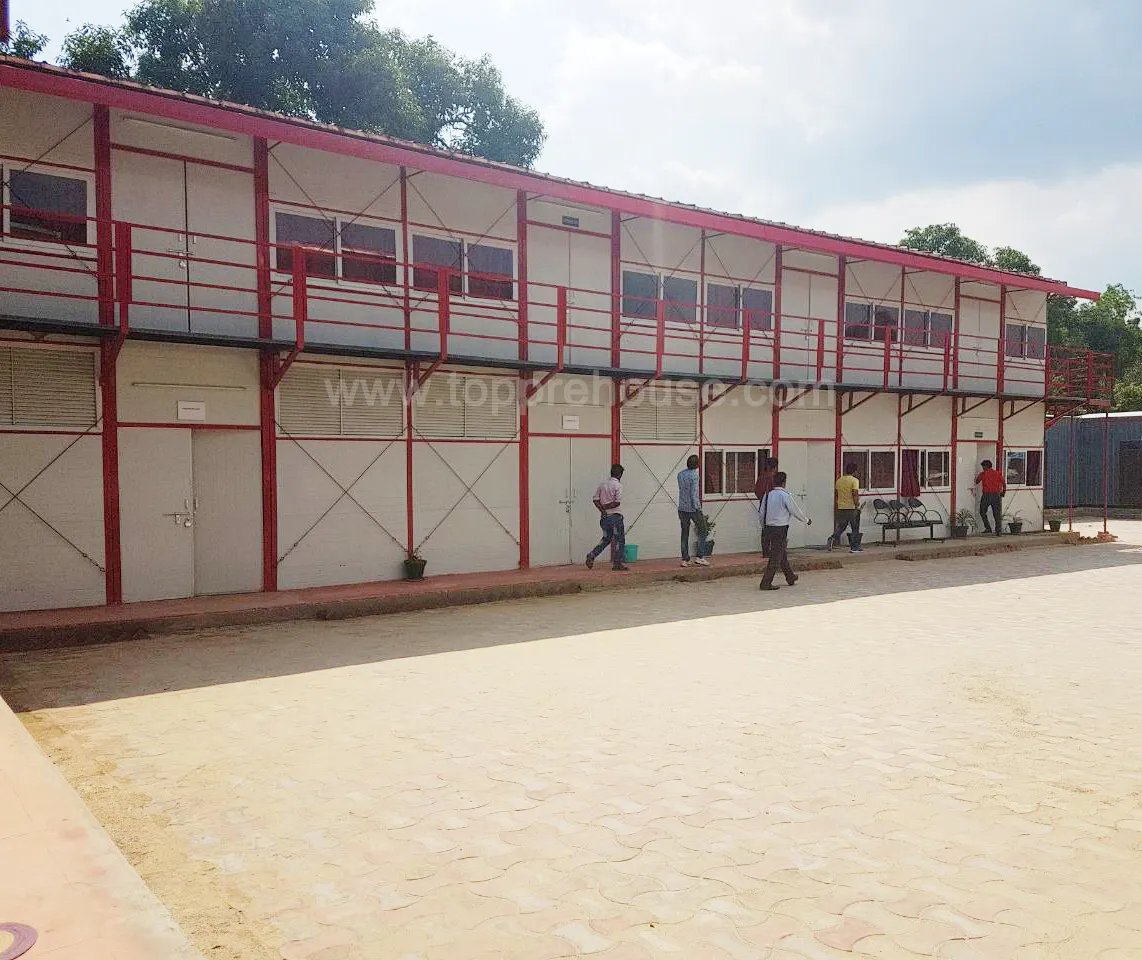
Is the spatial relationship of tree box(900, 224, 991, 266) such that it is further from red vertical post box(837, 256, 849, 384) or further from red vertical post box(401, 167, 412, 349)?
red vertical post box(401, 167, 412, 349)

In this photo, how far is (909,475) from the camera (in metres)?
19.7

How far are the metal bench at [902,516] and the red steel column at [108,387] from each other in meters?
15.0

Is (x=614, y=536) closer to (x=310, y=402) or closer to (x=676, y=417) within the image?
(x=676, y=417)

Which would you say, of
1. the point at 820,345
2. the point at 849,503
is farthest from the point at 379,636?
the point at 820,345

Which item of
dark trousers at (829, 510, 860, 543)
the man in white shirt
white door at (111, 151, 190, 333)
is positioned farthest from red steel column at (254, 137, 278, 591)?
dark trousers at (829, 510, 860, 543)

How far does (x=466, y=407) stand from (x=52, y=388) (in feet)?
18.5

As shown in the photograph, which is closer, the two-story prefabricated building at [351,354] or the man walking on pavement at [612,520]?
the two-story prefabricated building at [351,354]

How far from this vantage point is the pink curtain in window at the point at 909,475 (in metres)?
19.7

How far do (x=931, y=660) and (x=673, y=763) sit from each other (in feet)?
13.1

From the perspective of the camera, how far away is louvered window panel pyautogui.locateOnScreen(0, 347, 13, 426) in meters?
9.85

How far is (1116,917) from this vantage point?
3.57m

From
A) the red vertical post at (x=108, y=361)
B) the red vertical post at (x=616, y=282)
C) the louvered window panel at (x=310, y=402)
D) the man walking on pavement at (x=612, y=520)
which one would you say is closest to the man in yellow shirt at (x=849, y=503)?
the red vertical post at (x=616, y=282)

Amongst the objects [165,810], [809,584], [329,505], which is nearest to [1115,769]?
[165,810]

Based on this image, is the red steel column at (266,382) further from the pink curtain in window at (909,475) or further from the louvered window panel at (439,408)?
the pink curtain in window at (909,475)
